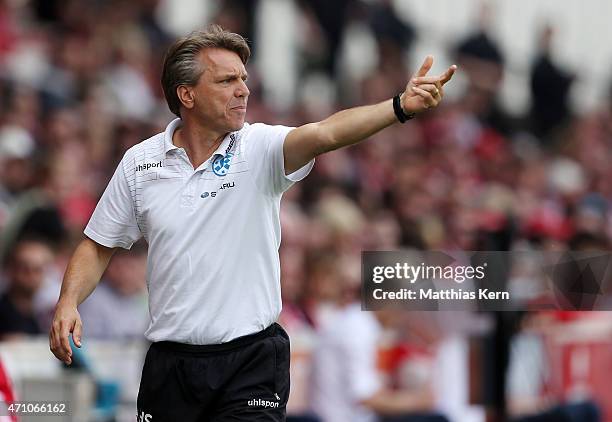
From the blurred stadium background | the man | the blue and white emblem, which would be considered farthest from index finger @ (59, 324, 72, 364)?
the blurred stadium background

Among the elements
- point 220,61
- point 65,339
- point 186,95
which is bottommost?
point 65,339

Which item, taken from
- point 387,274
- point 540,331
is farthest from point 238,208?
point 540,331

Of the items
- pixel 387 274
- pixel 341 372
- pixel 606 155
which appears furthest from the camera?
pixel 606 155

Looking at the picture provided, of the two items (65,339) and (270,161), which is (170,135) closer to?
(270,161)

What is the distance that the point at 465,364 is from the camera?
992 centimetres

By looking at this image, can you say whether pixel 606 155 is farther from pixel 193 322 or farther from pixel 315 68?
pixel 193 322

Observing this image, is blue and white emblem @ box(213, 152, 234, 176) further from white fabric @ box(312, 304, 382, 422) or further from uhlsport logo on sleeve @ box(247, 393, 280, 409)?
white fabric @ box(312, 304, 382, 422)

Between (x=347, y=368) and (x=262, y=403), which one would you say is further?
(x=347, y=368)

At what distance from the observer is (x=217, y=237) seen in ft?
19.2

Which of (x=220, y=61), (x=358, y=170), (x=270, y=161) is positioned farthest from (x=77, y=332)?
(x=358, y=170)

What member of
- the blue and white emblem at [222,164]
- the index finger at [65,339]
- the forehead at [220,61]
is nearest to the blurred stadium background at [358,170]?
the index finger at [65,339]

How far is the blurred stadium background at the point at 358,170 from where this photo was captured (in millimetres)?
9820

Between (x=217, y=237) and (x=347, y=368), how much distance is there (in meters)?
4.09

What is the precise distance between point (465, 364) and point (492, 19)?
10.2m
